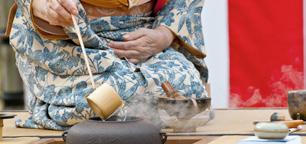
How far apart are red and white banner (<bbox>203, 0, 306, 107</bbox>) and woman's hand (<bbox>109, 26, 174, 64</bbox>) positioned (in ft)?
2.96

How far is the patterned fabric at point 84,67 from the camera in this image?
13.4ft

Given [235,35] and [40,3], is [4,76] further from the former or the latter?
[40,3]

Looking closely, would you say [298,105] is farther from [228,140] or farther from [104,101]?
[104,101]

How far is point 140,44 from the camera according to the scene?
4211 millimetres

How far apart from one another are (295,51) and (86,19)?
1390mm

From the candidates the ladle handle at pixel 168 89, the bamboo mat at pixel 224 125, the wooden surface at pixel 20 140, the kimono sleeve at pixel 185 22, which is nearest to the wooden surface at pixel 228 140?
the bamboo mat at pixel 224 125

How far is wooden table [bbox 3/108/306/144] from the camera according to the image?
12.1 feet

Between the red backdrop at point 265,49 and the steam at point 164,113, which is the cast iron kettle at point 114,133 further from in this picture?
the red backdrop at point 265,49

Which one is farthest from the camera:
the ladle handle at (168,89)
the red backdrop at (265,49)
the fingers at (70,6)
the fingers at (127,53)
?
the red backdrop at (265,49)

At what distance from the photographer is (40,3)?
4.01m

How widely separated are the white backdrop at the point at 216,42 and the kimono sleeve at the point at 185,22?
626mm

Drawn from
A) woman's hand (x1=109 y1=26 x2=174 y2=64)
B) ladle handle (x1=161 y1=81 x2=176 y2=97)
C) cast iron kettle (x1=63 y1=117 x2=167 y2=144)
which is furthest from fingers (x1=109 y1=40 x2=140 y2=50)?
cast iron kettle (x1=63 y1=117 x2=167 y2=144)

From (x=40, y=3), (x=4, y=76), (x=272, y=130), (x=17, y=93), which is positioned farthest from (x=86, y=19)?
(x=4, y=76)

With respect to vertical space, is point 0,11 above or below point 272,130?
above
